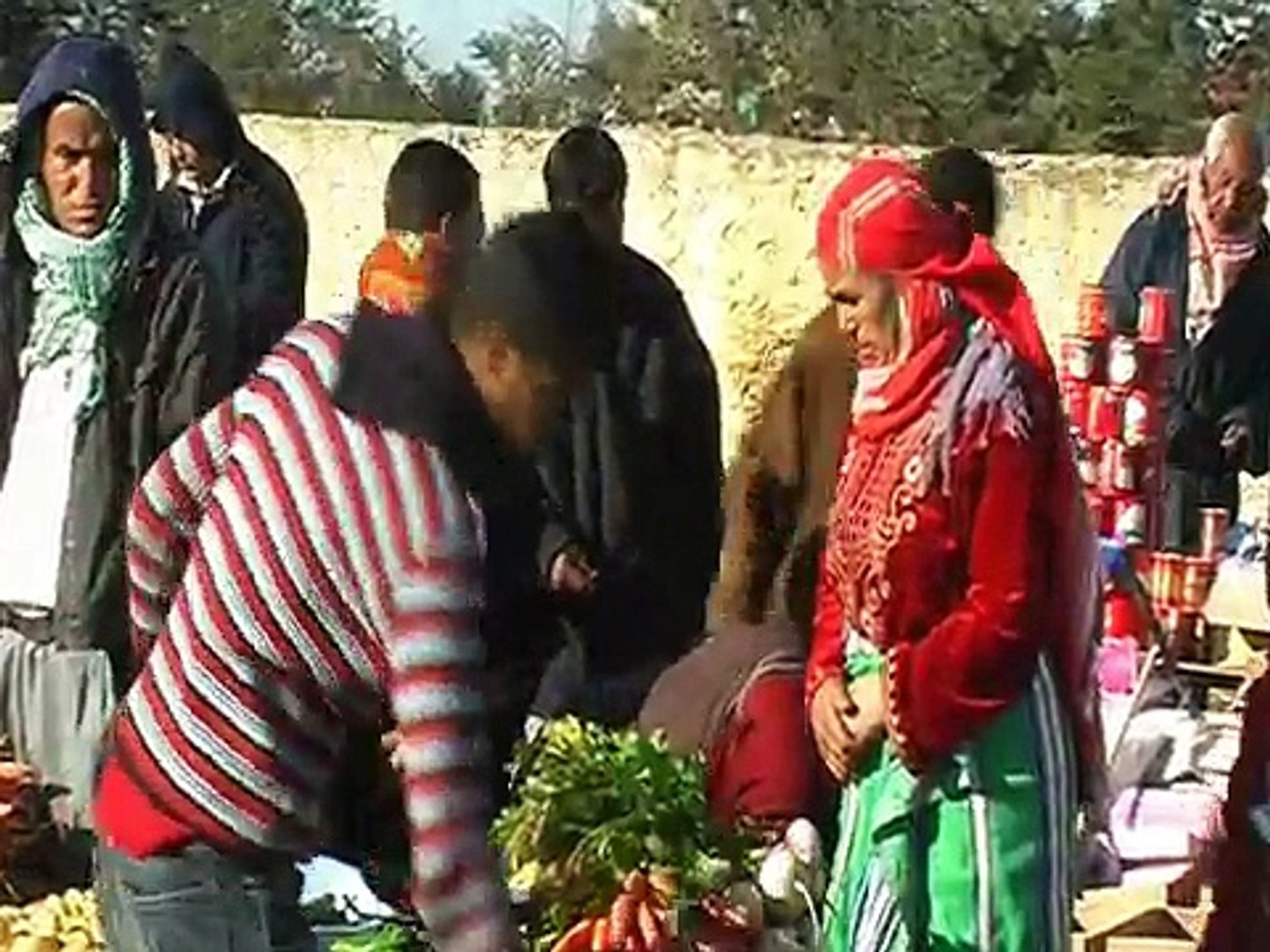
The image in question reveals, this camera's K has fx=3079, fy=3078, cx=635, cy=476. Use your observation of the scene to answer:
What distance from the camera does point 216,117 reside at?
7.69m

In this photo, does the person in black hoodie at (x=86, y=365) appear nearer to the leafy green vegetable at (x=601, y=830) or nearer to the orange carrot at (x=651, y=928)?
the leafy green vegetable at (x=601, y=830)

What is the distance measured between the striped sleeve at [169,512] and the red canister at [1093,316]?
4.15 m

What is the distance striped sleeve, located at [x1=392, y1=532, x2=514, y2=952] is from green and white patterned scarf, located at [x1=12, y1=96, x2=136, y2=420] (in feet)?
9.82

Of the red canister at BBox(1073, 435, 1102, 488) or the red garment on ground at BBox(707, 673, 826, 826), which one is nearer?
the red garment on ground at BBox(707, 673, 826, 826)

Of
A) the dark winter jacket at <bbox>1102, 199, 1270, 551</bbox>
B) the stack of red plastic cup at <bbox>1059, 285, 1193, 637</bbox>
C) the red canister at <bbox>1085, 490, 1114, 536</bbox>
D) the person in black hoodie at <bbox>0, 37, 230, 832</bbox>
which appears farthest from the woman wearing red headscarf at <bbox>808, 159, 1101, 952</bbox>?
the dark winter jacket at <bbox>1102, 199, 1270, 551</bbox>

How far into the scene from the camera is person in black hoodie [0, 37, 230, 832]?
6199 mm

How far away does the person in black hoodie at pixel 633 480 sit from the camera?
6004 millimetres

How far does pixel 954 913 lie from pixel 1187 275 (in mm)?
4463

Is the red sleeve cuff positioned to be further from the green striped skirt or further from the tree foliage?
the tree foliage

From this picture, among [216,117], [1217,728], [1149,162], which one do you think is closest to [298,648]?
Result: [1217,728]

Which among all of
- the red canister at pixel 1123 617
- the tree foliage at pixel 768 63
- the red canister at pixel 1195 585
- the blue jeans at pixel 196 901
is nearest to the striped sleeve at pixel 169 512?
the blue jeans at pixel 196 901

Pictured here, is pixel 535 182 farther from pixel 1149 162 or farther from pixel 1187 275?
pixel 1187 275

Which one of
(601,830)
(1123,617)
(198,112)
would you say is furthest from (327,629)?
(198,112)

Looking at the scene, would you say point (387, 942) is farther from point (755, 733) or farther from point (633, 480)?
point (633, 480)
